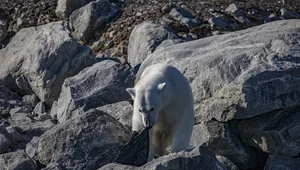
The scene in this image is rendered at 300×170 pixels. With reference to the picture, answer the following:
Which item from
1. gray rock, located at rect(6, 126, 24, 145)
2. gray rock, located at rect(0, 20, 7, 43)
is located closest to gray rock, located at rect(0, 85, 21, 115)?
gray rock, located at rect(6, 126, 24, 145)

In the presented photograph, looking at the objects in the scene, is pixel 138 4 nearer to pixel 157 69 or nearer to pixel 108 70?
pixel 108 70

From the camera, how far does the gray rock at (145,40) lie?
11328 millimetres

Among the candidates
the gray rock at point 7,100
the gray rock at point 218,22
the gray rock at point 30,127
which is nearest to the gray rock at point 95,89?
the gray rock at point 30,127

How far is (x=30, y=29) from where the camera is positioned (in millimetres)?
12984

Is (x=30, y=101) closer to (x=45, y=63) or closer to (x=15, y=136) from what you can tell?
(x=45, y=63)

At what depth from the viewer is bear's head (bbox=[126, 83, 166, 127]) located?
6480 millimetres

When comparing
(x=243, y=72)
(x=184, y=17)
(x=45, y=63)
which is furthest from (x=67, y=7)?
(x=243, y=72)

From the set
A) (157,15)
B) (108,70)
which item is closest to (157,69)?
(108,70)

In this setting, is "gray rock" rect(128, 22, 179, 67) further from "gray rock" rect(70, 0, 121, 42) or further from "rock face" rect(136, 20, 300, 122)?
"rock face" rect(136, 20, 300, 122)

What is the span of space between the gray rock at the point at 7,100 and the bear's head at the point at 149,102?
16.1ft

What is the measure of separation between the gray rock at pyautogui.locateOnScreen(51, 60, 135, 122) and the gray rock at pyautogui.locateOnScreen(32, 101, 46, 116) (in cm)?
82

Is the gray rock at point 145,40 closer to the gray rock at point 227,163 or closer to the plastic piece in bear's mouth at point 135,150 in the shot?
the gray rock at point 227,163

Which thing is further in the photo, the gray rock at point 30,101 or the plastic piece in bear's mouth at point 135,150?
the gray rock at point 30,101

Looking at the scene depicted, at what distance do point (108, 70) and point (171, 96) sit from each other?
122 inches
